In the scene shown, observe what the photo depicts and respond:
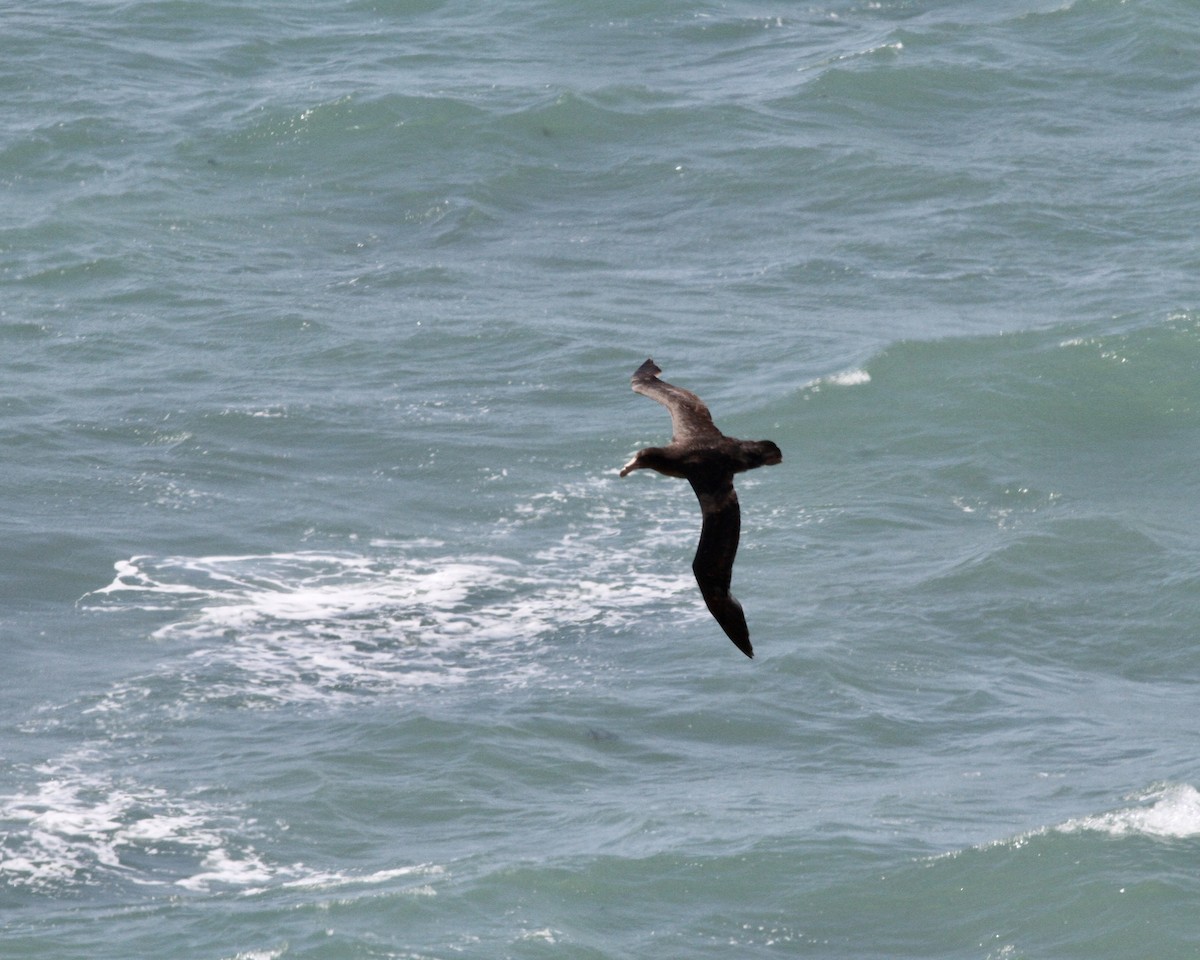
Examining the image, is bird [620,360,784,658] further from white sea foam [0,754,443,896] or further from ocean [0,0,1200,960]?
white sea foam [0,754,443,896]

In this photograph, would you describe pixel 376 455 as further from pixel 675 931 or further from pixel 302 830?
pixel 675 931

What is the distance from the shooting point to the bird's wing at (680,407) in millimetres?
18547

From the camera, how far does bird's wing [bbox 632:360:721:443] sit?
18547 mm

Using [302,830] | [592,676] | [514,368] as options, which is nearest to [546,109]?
[514,368]

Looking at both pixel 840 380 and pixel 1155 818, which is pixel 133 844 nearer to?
pixel 1155 818

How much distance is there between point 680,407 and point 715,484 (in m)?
1.93

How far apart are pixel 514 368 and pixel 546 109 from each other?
1262 cm

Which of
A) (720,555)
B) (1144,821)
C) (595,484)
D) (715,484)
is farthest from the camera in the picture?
(595,484)

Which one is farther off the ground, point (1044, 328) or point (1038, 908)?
point (1044, 328)

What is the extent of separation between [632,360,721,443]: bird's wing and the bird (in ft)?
0.05

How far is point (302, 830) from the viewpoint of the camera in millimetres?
28766

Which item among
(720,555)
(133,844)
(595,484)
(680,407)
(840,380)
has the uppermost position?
(680,407)

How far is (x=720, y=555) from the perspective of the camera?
17188 mm

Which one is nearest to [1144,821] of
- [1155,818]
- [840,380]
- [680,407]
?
[1155,818]
